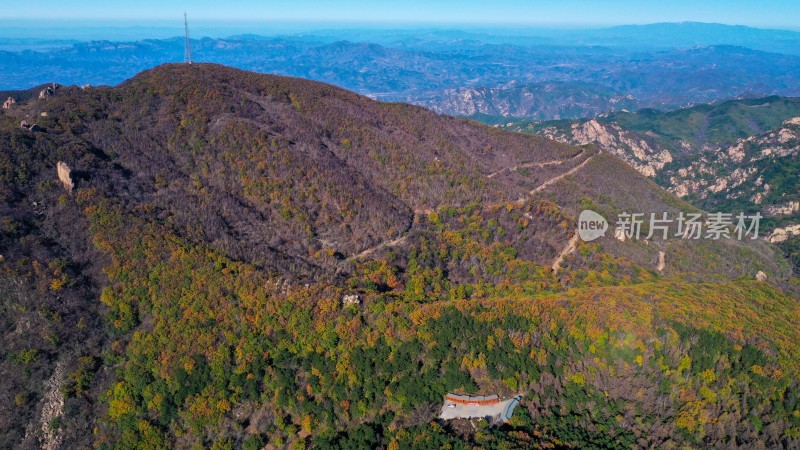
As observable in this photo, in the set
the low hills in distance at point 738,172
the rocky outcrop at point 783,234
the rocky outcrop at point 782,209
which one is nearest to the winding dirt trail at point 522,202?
the low hills in distance at point 738,172

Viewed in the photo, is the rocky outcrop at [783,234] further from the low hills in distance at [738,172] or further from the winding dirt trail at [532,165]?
the winding dirt trail at [532,165]

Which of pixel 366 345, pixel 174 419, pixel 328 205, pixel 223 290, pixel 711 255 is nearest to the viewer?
pixel 174 419

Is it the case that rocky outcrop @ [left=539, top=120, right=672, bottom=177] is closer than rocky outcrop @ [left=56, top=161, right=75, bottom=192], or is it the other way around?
rocky outcrop @ [left=56, top=161, right=75, bottom=192]

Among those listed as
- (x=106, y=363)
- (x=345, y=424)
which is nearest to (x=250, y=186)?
(x=106, y=363)

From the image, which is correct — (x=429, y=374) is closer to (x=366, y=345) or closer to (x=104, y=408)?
(x=366, y=345)

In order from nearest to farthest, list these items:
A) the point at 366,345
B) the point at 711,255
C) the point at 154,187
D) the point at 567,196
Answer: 1. the point at 366,345
2. the point at 154,187
3. the point at 711,255
4. the point at 567,196

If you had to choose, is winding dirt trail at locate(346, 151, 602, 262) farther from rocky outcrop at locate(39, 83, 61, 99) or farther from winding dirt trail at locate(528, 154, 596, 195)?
rocky outcrop at locate(39, 83, 61, 99)

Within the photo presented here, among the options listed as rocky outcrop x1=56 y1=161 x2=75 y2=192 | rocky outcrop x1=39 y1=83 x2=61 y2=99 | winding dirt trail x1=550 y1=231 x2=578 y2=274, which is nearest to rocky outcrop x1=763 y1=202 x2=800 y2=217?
winding dirt trail x1=550 y1=231 x2=578 y2=274
